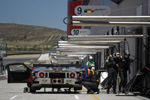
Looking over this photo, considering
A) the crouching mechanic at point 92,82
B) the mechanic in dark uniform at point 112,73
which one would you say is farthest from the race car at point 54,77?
the mechanic in dark uniform at point 112,73

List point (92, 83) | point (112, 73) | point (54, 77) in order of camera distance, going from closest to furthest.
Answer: point (54, 77) < point (92, 83) < point (112, 73)

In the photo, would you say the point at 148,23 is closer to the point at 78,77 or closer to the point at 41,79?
the point at 78,77

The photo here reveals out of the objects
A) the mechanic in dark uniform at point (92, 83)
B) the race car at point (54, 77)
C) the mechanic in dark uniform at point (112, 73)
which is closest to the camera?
the race car at point (54, 77)

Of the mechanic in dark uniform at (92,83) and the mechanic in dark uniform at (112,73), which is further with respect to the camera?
the mechanic in dark uniform at (92,83)

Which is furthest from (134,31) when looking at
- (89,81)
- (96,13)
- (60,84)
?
(60,84)

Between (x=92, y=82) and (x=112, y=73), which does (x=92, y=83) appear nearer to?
(x=92, y=82)

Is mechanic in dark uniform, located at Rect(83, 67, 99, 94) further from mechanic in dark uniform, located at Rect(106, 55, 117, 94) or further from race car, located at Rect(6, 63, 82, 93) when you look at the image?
race car, located at Rect(6, 63, 82, 93)

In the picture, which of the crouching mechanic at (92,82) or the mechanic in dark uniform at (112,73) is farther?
the crouching mechanic at (92,82)

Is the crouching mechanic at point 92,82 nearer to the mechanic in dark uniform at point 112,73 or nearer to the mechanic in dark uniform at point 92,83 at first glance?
the mechanic in dark uniform at point 92,83

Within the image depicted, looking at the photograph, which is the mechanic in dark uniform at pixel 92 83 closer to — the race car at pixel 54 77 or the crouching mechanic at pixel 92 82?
the crouching mechanic at pixel 92 82

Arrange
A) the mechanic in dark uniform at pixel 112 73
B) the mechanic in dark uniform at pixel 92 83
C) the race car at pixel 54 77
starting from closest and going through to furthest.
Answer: the race car at pixel 54 77 → the mechanic in dark uniform at pixel 112 73 → the mechanic in dark uniform at pixel 92 83

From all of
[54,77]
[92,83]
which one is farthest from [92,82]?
[54,77]

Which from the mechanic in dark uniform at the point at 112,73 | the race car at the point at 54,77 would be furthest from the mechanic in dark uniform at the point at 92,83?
the race car at the point at 54,77

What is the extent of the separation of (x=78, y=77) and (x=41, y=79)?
67.0 inches
